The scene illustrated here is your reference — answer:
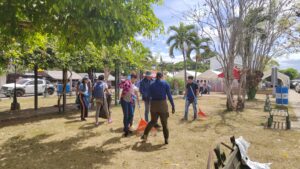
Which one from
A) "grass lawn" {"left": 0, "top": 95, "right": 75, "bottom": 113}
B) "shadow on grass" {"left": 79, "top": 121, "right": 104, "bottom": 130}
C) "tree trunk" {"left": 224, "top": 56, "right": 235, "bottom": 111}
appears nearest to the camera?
"shadow on grass" {"left": 79, "top": 121, "right": 104, "bottom": 130}

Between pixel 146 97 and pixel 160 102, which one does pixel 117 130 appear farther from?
pixel 160 102

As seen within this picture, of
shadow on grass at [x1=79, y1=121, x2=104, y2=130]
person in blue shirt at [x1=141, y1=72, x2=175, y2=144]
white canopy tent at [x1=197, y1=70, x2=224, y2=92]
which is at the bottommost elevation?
shadow on grass at [x1=79, y1=121, x2=104, y2=130]

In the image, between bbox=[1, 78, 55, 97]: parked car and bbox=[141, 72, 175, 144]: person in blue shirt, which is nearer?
bbox=[141, 72, 175, 144]: person in blue shirt

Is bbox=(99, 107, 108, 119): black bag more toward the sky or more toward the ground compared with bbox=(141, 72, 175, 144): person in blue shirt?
more toward the ground

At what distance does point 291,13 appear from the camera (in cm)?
1596

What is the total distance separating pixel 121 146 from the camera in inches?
250

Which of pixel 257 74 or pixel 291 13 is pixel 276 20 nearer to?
pixel 291 13

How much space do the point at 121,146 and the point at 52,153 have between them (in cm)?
155

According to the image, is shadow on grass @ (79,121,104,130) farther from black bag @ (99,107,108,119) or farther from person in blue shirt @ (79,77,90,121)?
person in blue shirt @ (79,77,90,121)

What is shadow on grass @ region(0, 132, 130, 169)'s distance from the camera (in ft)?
16.7

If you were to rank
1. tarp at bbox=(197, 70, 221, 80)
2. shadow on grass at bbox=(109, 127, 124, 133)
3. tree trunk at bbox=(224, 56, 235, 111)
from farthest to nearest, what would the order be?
tarp at bbox=(197, 70, 221, 80), tree trunk at bbox=(224, 56, 235, 111), shadow on grass at bbox=(109, 127, 124, 133)

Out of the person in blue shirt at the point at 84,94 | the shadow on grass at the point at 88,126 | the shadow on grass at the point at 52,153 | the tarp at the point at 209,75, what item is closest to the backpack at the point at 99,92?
the shadow on grass at the point at 88,126

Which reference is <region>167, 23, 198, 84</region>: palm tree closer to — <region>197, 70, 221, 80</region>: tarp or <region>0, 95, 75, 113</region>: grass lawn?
<region>197, 70, 221, 80</region>: tarp

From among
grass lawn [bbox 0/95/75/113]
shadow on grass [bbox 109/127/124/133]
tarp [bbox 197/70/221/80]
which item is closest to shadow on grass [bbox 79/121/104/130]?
shadow on grass [bbox 109/127/124/133]
